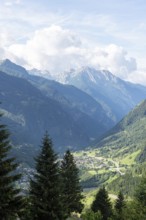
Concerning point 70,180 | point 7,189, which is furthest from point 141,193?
point 7,189

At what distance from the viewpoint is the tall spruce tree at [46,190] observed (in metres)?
50.0

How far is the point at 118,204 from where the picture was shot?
394ft

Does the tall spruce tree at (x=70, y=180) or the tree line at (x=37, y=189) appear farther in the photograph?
the tall spruce tree at (x=70, y=180)

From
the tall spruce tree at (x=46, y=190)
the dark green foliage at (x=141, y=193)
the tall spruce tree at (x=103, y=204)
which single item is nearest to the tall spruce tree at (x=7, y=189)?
the tall spruce tree at (x=46, y=190)

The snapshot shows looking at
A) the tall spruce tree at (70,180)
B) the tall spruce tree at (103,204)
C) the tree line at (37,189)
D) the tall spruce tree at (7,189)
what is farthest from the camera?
the tall spruce tree at (103,204)

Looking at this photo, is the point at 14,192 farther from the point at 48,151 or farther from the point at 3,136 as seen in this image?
the point at 48,151

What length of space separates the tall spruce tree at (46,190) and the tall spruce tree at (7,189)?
24.9 feet

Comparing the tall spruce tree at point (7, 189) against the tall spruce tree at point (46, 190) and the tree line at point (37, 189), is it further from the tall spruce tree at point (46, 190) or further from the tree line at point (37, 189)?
the tall spruce tree at point (46, 190)

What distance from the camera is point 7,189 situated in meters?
41.3

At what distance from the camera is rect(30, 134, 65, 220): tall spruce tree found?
50.0 m

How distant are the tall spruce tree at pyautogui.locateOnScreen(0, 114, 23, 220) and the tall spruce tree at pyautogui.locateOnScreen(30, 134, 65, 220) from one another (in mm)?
7575

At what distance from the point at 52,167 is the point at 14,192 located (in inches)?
418

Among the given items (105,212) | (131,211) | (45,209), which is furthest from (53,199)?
(105,212)

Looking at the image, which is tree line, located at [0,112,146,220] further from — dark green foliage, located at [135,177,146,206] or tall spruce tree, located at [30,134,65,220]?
dark green foliage, located at [135,177,146,206]
